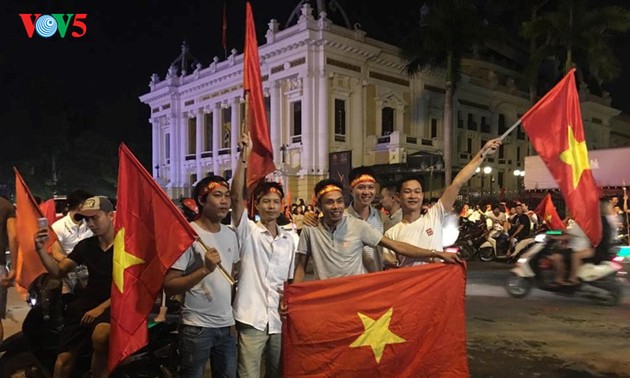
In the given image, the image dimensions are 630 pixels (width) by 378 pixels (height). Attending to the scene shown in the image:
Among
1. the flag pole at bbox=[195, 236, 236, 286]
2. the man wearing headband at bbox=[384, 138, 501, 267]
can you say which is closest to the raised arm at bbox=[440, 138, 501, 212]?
the man wearing headband at bbox=[384, 138, 501, 267]

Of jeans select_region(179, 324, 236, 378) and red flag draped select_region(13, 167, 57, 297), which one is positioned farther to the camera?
red flag draped select_region(13, 167, 57, 297)

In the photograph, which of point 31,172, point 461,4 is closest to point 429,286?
point 461,4

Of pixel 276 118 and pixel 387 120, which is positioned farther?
pixel 387 120

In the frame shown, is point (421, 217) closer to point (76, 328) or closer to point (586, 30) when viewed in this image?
point (76, 328)

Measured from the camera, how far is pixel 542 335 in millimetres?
6461

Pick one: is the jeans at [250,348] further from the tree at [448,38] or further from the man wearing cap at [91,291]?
the tree at [448,38]

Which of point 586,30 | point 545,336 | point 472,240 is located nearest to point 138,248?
point 545,336

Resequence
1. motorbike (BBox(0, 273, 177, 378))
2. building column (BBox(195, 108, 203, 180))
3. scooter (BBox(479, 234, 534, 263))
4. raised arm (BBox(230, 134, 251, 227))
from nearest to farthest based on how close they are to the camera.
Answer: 1. raised arm (BBox(230, 134, 251, 227))
2. motorbike (BBox(0, 273, 177, 378))
3. scooter (BBox(479, 234, 534, 263))
4. building column (BBox(195, 108, 203, 180))

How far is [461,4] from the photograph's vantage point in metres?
23.2

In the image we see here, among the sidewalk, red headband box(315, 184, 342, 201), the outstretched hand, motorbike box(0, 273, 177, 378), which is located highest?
the outstretched hand

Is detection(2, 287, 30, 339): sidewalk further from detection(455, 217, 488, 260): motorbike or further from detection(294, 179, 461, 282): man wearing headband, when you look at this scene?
detection(455, 217, 488, 260): motorbike

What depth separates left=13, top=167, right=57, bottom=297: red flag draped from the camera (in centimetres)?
449

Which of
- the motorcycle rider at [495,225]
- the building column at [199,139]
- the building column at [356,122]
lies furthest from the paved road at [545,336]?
the building column at [199,139]

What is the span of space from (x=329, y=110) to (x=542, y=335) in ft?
85.6
